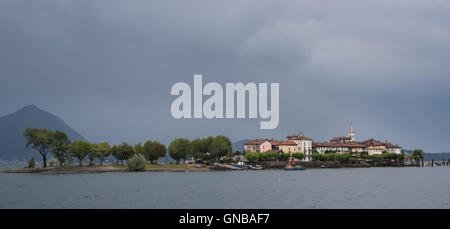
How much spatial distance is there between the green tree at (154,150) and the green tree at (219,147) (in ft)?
69.4

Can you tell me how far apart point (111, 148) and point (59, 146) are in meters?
22.7

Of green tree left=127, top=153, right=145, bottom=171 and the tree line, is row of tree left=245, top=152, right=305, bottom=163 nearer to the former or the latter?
the tree line

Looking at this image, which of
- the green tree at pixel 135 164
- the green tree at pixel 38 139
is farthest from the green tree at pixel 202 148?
the green tree at pixel 38 139

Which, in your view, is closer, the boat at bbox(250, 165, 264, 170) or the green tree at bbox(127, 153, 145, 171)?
the green tree at bbox(127, 153, 145, 171)

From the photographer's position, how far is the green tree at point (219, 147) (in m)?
164

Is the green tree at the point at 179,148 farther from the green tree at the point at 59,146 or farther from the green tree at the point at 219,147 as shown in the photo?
the green tree at the point at 59,146

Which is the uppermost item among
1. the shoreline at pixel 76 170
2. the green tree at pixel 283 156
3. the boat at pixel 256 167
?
the green tree at pixel 283 156

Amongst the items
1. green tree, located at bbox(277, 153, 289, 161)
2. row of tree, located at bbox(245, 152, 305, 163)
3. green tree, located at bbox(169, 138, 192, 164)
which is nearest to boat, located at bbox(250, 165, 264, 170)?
row of tree, located at bbox(245, 152, 305, 163)

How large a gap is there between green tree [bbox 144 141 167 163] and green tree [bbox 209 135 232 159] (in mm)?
21162

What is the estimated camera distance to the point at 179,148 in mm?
157500

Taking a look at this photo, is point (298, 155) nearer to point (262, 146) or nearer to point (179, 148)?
point (262, 146)

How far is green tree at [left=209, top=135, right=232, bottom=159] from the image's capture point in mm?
164125
